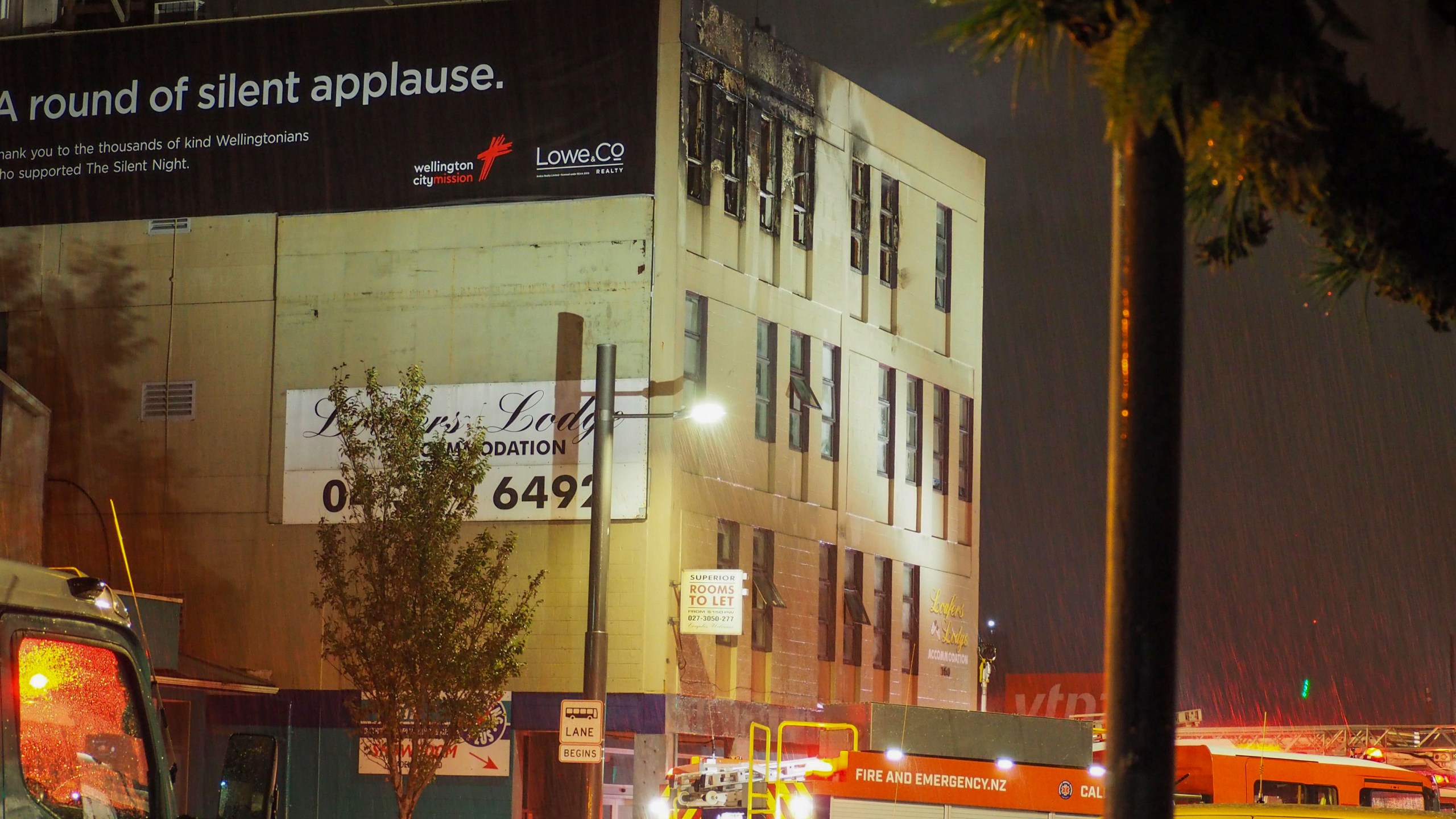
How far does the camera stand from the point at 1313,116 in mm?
3430

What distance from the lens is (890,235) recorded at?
119 feet

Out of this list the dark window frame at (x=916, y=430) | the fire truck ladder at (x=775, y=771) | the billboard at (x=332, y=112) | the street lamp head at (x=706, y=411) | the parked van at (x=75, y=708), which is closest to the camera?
the parked van at (x=75, y=708)

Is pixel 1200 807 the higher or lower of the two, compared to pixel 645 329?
lower

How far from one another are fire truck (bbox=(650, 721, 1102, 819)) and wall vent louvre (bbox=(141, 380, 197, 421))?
1772 cm

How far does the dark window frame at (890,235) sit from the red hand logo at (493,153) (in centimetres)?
869

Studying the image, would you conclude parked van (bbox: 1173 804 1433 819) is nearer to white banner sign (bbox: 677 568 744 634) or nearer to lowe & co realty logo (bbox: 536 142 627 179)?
white banner sign (bbox: 677 568 744 634)

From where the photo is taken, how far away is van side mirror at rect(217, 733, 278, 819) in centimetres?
685

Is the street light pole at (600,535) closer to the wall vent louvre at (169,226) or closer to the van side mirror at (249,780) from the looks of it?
the wall vent louvre at (169,226)

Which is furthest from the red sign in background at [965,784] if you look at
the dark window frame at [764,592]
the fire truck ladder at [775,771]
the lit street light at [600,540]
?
the dark window frame at [764,592]

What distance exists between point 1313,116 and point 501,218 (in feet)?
91.0

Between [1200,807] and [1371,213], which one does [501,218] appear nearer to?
[1200,807]

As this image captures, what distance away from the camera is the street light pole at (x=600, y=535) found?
21562 millimetres

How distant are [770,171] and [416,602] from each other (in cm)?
1145

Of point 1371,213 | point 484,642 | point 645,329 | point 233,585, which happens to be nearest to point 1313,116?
point 1371,213
